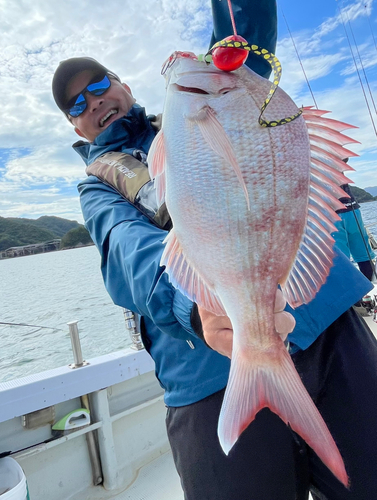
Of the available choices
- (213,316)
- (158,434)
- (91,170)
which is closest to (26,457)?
(158,434)

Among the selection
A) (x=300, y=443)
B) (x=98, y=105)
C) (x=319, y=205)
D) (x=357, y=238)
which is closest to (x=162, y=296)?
(x=319, y=205)

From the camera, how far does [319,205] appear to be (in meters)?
0.85

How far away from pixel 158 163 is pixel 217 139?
176 millimetres

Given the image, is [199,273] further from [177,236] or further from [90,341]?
[90,341]

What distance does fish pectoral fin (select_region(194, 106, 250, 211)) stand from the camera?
28.8 inches

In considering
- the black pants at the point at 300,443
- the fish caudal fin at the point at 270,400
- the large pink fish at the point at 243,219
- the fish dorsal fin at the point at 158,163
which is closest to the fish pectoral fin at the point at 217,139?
the large pink fish at the point at 243,219

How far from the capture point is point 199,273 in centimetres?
79

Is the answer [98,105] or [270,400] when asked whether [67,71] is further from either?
[270,400]

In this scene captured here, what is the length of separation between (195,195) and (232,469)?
1.02m

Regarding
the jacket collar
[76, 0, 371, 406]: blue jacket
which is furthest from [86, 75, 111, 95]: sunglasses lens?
[76, 0, 371, 406]: blue jacket

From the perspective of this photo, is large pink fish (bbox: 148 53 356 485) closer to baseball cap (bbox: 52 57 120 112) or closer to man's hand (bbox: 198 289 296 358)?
man's hand (bbox: 198 289 296 358)

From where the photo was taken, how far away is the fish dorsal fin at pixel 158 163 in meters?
0.83

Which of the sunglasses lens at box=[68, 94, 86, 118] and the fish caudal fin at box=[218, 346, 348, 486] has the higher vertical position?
the sunglasses lens at box=[68, 94, 86, 118]

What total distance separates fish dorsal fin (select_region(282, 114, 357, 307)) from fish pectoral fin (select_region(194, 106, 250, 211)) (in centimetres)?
22
